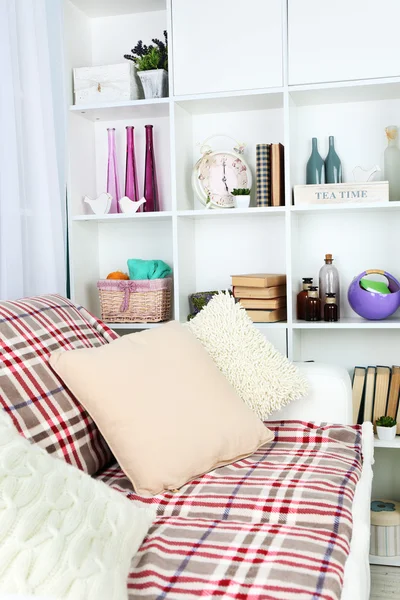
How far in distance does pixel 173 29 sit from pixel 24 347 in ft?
5.06

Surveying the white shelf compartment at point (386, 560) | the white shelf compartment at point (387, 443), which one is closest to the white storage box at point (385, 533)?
the white shelf compartment at point (386, 560)

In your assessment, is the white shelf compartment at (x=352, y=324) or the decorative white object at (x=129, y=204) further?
the decorative white object at (x=129, y=204)

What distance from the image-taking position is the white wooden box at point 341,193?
2363 millimetres

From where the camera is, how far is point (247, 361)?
1.80 m

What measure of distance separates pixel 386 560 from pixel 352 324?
32.9 inches

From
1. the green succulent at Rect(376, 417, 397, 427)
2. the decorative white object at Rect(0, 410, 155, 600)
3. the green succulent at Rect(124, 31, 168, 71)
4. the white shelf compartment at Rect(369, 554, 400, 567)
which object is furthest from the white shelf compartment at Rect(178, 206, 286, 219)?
the decorative white object at Rect(0, 410, 155, 600)

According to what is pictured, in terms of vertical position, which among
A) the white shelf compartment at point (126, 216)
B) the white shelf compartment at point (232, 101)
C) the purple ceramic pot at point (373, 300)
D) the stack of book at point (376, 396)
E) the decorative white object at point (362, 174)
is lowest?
the stack of book at point (376, 396)

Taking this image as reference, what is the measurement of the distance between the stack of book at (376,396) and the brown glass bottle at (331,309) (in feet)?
0.83

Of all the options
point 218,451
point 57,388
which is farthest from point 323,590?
point 57,388

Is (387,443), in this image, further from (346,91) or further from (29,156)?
(29,156)

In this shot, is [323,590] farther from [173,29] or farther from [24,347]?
[173,29]

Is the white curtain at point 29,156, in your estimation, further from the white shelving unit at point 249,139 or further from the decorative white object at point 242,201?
the decorative white object at point 242,201

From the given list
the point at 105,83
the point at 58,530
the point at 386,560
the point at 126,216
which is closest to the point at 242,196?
the point at 126,216

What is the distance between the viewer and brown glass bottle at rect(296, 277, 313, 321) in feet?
8.31
